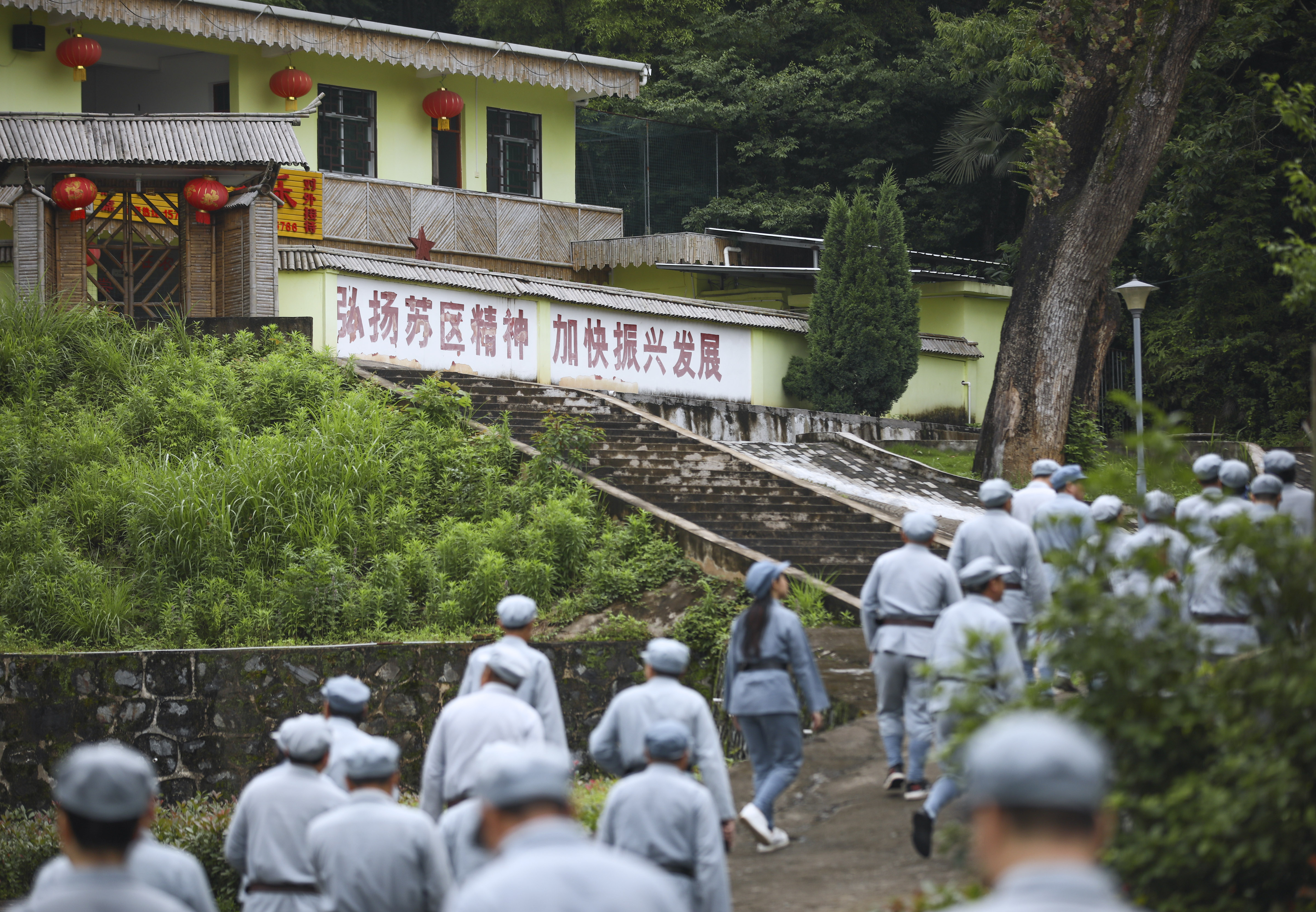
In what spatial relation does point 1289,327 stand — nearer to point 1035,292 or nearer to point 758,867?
point 1035,292

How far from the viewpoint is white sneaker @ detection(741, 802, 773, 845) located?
23.4 ft

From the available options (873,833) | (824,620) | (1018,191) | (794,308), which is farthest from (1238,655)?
(1018,191)

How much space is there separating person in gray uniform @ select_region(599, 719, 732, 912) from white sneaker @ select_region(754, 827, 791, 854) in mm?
2303

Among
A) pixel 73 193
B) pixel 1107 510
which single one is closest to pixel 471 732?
pixel 1107 510

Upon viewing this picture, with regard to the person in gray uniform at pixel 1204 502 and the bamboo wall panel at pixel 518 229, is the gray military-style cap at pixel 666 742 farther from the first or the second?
the bamboo wall panel at pixel 518 229

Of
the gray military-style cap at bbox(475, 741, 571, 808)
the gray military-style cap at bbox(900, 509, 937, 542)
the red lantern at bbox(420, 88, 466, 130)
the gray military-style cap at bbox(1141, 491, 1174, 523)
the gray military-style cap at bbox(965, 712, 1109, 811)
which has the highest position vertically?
the red lantern at bbox(420, 88, 466, 130)

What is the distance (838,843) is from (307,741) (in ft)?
10.2

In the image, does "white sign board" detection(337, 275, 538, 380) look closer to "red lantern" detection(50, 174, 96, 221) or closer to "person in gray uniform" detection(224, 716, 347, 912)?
"red lantern" detection(50, 174, 96, 221)

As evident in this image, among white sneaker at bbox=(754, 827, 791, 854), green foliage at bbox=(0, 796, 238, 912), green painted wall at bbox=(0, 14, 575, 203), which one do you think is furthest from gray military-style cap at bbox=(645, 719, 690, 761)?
green painted wall at bbox=(0, 14, 575, 203)

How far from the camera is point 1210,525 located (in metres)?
4.64

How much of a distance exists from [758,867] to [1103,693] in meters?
2.97

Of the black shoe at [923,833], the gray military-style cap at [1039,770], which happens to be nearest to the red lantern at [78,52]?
the black shoe at [923,833]

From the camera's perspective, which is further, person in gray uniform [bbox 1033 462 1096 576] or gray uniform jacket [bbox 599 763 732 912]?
person in gray uniform [bbox 1033 462 1096 576]

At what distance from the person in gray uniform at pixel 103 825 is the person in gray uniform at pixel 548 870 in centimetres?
81
